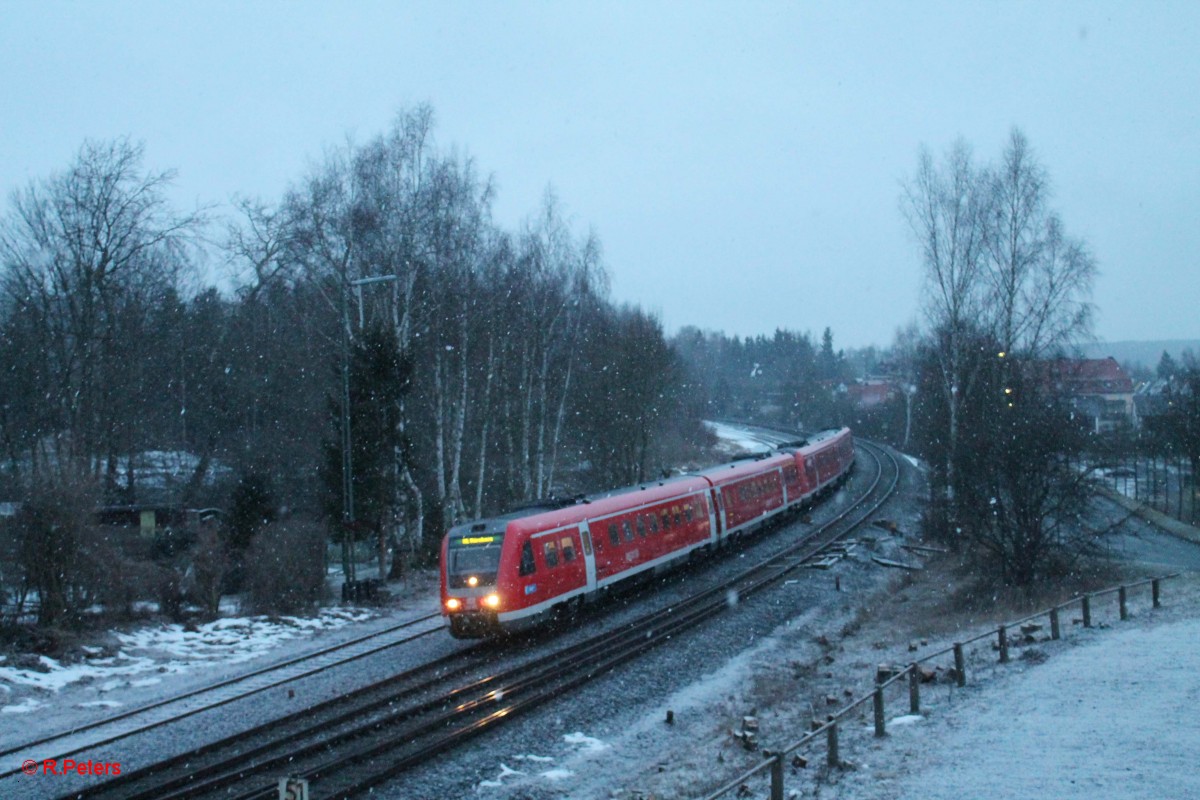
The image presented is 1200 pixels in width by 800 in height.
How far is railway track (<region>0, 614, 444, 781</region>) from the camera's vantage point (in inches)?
443

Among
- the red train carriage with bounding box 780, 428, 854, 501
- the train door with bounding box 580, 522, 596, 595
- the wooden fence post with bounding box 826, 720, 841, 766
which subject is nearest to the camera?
the wooden fence post with bounding box 826, 720, 841, 766

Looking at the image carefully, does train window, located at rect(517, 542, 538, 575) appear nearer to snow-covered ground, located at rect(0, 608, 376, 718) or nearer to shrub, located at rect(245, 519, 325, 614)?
snow-covered ground, located at rect(0, 608, 376, 718)

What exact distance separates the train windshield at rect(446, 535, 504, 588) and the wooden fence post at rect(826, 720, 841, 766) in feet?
27.0

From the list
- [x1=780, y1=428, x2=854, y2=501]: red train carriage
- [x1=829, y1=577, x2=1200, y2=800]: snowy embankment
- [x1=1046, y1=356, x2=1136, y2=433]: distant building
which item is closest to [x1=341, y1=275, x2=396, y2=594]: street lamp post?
[x1=829, y1=577, x2=1200, y2=800]: snowy embankment

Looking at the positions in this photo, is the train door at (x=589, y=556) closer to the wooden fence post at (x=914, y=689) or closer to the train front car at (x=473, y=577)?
the train front car at (x=473, y=577)

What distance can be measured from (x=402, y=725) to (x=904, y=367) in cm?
8241

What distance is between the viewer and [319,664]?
1583 centimetres

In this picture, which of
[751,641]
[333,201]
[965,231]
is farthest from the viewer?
[965,231]

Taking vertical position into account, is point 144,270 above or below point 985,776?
above

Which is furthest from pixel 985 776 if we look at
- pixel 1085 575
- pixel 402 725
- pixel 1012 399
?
pixel 1012 399

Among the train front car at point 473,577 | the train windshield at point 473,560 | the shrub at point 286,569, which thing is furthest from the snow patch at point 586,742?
the shrub at point 286,569

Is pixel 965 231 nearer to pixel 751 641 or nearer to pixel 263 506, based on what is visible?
pixel 751 641

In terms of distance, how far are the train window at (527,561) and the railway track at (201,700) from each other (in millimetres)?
2703

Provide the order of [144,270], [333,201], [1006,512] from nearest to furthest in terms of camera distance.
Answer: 1. [1006,512]
2. [333,201]
3. [144,270]
